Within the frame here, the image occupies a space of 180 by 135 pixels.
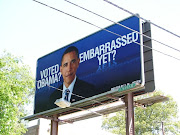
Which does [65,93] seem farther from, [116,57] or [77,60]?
[116,57]

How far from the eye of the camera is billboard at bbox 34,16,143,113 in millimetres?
15734

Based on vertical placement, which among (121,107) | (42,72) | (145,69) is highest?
(42,72)

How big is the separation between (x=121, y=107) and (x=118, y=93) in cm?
151

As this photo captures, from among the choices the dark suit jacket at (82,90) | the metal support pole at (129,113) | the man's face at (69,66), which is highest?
the man's face at (69,66)

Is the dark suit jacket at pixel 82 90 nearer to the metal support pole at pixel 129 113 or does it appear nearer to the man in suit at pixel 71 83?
the man in suit at pixel 71 83

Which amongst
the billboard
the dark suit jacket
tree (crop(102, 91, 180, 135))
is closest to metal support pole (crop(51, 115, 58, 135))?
the billboard

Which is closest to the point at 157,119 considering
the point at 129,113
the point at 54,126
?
the point at 54,126

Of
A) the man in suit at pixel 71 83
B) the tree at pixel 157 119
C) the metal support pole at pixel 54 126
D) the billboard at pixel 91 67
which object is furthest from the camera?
the tree at pixel 157 119

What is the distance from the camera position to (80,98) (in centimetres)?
1786

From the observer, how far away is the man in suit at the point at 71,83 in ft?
58.9

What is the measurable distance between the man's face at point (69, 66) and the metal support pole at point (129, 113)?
4.14 m

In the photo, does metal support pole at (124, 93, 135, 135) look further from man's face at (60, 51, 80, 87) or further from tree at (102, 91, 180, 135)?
tree at (102, 91, 180, 135)

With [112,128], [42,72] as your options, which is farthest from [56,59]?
[112,128]

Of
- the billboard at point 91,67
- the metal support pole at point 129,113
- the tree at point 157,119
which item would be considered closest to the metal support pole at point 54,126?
the billboard at point 91,67
